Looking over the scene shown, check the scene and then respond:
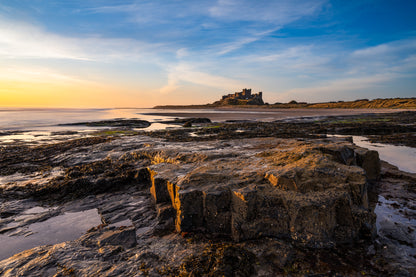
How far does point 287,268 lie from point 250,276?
0.61m

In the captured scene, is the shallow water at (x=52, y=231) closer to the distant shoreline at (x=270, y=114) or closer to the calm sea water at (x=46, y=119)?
the calm sea water at (x=46, y=119)

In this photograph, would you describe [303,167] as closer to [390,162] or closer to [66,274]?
[66,274]

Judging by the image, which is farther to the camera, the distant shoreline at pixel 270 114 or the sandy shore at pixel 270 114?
the sandy shore at pixel 270 114

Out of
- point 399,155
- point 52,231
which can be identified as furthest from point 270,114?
point 52,231

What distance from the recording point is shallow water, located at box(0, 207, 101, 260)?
434cm

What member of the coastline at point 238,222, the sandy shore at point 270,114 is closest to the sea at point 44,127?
the sandy shore at point 270,114

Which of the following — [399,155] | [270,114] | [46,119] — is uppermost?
[46,119]

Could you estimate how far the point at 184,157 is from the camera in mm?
7457

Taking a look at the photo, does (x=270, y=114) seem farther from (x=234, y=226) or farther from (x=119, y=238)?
(x=119, y=238)

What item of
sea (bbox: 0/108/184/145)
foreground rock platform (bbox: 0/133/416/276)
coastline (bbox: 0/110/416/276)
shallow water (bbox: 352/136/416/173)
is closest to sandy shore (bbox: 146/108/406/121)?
sea (bbox: 0/108/184/145)

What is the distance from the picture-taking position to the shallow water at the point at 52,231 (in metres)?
4.34

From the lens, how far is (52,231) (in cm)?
487

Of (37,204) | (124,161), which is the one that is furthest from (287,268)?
(124,161)

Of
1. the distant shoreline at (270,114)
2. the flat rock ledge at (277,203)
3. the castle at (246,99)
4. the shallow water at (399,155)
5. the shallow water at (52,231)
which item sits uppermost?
the castle at (246,99)
